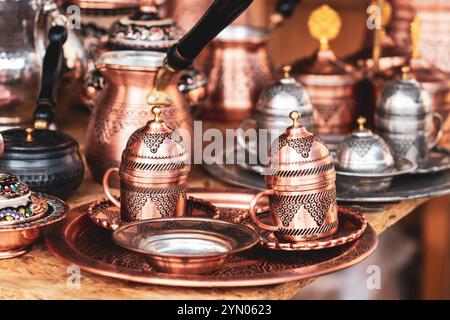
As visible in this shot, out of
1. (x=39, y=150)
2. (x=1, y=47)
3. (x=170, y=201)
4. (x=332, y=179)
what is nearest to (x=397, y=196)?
(x=332, y=179)

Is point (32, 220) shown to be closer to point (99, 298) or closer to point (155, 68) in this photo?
point (99, 298)

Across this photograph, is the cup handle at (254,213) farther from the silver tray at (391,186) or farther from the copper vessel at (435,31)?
the copper vessel at (435,31)

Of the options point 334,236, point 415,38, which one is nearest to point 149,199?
point 334,236

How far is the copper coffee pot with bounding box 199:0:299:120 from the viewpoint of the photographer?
1.98 metres

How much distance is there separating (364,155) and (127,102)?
0.39 meters

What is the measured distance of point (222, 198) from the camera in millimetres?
1391

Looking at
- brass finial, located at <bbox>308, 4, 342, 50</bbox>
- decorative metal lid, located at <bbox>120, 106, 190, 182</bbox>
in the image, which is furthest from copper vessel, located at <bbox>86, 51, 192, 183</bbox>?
brass finial, located at <bbox>308, 4, 342, 50</bbox>

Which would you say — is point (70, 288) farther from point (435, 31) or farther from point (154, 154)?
point (435, 31)

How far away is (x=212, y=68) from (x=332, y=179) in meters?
0.85

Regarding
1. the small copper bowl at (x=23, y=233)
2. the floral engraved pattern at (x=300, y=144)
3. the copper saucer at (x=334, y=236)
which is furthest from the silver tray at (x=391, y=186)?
the small copper bowl at (x=23, y=233)

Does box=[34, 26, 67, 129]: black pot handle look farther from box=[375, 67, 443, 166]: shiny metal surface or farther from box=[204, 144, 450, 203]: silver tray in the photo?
box=[375, 67, 443, 166]: shiny metal surface

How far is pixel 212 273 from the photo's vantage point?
3.61ft

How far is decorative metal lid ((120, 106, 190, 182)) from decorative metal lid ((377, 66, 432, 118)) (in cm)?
52

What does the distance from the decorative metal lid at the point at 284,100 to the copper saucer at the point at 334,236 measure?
0.30 m
